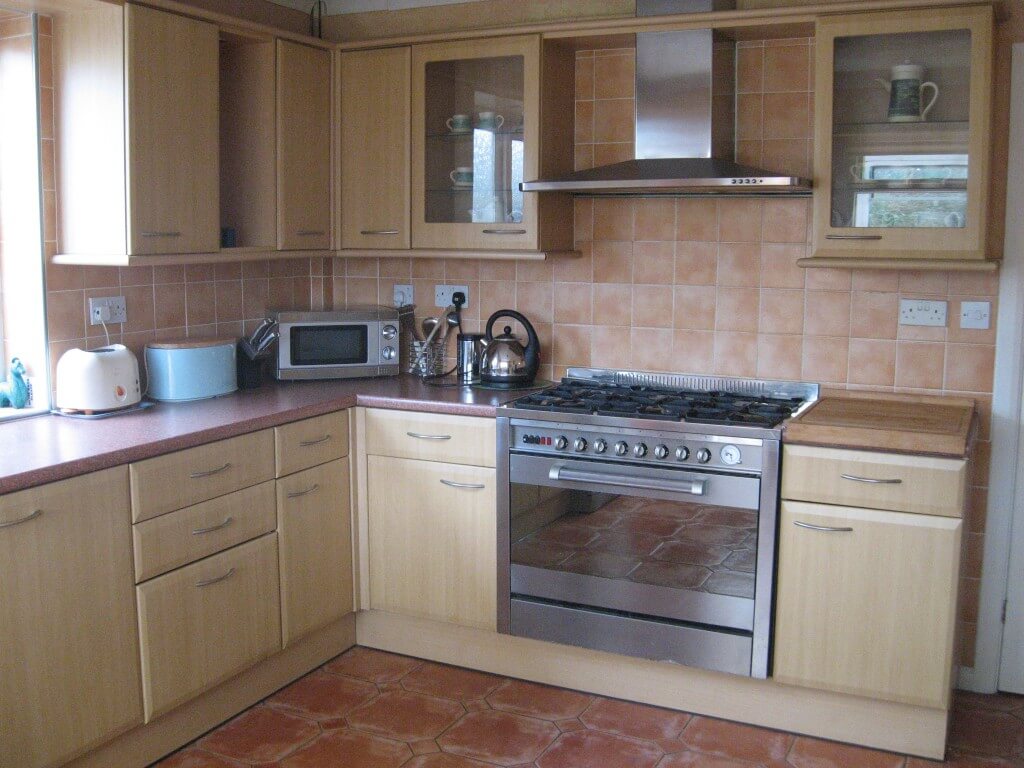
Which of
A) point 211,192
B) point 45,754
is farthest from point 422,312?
point 45,754

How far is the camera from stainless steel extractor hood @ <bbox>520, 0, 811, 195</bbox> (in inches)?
128

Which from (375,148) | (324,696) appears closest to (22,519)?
(324,696)

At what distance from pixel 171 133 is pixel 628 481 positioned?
1.67m

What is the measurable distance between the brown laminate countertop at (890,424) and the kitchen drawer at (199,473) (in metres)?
1.49

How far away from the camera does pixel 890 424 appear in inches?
115

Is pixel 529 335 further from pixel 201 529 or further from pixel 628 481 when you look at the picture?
pixel 201 529

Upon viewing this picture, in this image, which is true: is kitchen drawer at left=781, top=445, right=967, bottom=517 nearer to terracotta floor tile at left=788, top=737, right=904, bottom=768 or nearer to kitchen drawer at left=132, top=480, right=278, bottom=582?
terracotta floor tile at left=788, top=737, right=904, bottom=768

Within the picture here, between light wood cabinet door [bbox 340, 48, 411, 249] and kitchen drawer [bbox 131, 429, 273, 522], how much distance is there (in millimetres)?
955

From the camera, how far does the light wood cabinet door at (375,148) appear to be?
145 inches

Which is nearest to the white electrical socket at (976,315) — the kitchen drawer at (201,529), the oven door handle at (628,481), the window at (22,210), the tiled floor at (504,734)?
the oven door handle at (628,481)

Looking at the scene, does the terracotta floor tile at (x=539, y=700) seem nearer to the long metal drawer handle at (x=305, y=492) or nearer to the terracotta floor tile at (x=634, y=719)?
the terracotta floor tile at (x=634, y=719)

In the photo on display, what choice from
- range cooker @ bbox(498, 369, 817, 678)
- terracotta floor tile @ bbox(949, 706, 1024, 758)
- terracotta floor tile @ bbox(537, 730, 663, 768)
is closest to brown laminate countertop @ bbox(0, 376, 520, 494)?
range cooker @ bbox(498, 369, 817, 678)

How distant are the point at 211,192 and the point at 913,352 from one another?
2.22m

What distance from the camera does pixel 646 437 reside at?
122 inches
